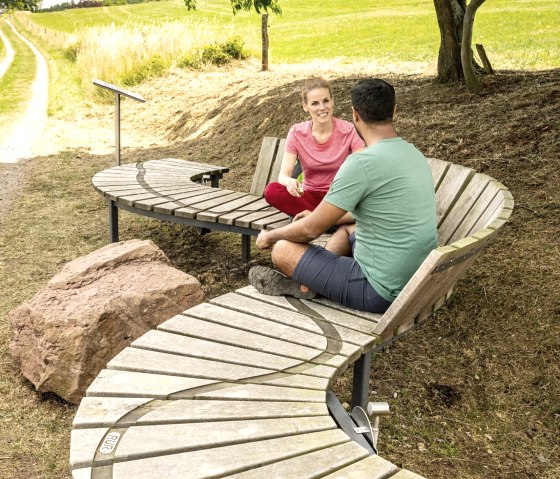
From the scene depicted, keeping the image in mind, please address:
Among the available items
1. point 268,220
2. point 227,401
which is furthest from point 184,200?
point 227,401

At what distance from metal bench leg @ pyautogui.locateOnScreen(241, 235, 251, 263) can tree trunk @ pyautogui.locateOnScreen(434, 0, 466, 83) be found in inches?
181

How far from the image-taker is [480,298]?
4.98 metres

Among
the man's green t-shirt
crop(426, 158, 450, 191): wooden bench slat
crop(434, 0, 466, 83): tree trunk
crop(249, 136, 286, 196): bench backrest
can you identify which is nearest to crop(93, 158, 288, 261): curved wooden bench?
crop(249, 136, 286, 196): bench backrest

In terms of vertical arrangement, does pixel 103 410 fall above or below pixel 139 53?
above

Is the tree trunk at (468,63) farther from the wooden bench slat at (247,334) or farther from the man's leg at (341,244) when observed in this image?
the wooden bench slat at (247,334)

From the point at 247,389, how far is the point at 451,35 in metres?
7.60

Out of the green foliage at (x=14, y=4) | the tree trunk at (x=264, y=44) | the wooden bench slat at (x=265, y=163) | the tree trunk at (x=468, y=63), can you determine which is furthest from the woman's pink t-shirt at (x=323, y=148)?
the green foliage at (x=14, y=4)

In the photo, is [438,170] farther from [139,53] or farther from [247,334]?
[139,53]

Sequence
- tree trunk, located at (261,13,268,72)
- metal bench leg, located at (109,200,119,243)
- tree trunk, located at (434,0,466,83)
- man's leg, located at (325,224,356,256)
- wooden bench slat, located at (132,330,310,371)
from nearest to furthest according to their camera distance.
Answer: wooden bench slat, located at (132,330,310,371) < man's leg, located at (325,224,356,256) < metal bench leg, located at (109,200,119,243) < tree trunk, located at (434,0,466,83) < tree trunk, located at (261,13,268,72)

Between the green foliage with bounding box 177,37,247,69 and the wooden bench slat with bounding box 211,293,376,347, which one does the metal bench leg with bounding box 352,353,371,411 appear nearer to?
the wooden bench slat with bounding box 211,293,376,347

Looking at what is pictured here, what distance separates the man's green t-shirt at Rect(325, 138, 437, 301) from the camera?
127 inches

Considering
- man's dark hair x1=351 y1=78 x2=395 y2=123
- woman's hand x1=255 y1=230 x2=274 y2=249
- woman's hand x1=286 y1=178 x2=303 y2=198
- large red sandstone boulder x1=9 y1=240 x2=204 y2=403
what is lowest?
→ large red sandstone boulder x1=9 y1=240 x2=204 y2=403

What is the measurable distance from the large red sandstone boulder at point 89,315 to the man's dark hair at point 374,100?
170 centimetres

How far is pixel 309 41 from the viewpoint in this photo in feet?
Result: 89.5
